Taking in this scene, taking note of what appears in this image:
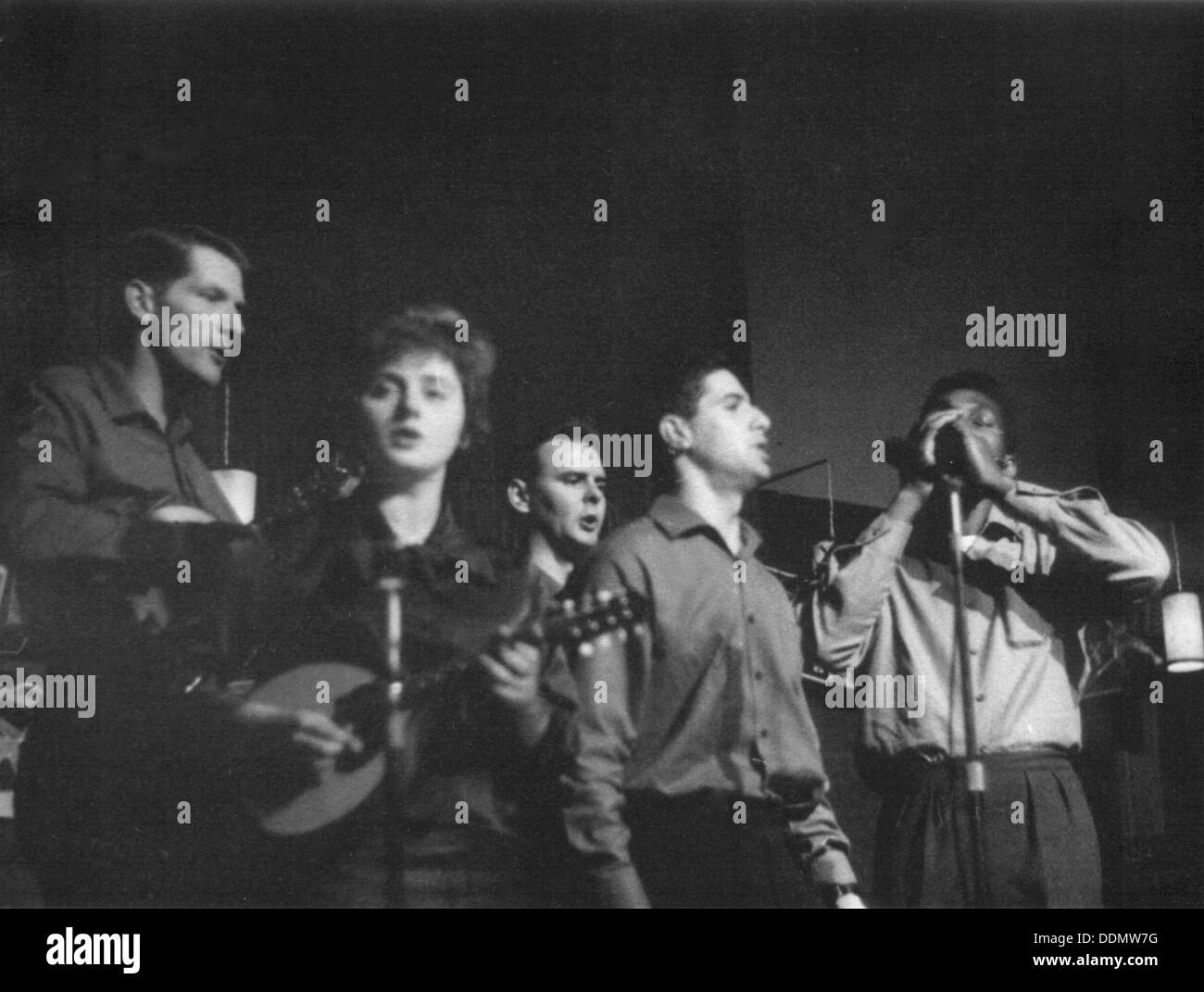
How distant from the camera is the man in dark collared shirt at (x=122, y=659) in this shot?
3.58 meters

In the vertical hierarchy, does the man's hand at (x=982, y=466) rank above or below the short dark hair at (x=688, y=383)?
below

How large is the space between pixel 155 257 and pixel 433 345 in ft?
2.58

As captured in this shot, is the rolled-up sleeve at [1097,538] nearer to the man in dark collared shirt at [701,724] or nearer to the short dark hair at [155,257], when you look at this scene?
the man in dark collared shirt at [701,724]

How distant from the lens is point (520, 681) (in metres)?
3.59

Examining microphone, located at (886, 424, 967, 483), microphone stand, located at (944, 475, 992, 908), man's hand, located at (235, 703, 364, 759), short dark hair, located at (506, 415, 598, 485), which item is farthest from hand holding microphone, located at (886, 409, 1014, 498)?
man's hand, located at (235, 703, 364, 759)

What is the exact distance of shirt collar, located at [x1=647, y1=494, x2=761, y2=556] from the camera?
145 inches

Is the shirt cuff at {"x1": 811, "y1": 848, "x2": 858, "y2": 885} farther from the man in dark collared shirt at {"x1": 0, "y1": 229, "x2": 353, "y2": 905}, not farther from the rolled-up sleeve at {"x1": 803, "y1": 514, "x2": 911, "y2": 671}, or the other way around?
the man in dark collared shirt at {"x1": 0, "y1": 229, "x2": 353, "y2": 905}

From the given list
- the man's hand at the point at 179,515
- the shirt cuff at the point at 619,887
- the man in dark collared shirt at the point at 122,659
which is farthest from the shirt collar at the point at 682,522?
the man's hand at the point at 179,515

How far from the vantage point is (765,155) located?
12.8 feet

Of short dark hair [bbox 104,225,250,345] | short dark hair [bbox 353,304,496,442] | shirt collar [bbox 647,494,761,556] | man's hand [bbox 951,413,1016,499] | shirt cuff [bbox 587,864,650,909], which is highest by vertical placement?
short dark hair [bbox 104,225,250,345]

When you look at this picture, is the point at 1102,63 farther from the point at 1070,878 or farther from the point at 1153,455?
the point at 1070,878

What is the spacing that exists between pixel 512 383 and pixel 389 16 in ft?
3.62

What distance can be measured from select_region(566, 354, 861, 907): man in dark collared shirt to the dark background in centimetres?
11

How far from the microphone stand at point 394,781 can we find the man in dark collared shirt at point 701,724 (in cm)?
44
